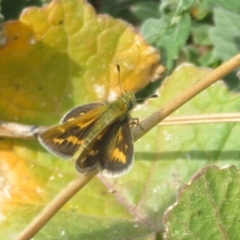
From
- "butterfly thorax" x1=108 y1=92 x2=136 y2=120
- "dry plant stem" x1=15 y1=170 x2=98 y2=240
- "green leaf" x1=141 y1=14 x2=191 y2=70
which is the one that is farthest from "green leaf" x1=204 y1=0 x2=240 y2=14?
"dry plant stem" x1=15 y1=170 x2=98 y2=240

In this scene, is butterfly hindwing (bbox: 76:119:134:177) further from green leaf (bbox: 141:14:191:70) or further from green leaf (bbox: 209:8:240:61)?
green leaf (bbox: 209:8:240:61)

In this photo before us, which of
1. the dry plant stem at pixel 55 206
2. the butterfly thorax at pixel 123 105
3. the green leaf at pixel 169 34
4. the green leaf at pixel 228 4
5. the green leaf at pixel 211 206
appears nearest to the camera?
the green leaf at pixel 211 206

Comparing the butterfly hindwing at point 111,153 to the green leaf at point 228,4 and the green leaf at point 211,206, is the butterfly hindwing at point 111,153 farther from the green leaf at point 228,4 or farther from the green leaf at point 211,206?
the green leaf at point 228,4

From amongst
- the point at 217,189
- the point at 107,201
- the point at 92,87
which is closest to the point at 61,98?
the point at 92,87

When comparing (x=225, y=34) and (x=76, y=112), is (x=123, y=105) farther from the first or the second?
(x=225, y=34)

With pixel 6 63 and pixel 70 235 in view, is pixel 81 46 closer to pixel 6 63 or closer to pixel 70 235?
pixel 6 63

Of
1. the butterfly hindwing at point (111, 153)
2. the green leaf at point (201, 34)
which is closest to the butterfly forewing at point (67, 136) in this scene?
the butterfly hindwing at point (111, 153)
